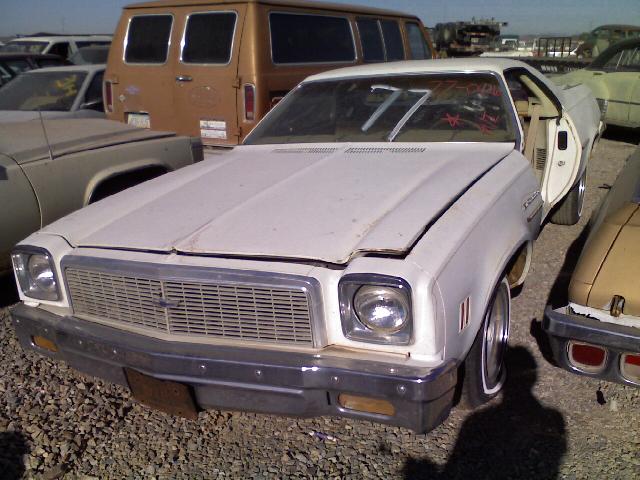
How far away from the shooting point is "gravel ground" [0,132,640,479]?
2449 millimetres

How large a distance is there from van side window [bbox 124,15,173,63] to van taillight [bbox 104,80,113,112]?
357 mm

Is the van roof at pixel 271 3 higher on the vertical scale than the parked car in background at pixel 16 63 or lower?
higher

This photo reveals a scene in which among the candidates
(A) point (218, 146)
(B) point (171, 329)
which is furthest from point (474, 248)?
(A) point (218, 146)

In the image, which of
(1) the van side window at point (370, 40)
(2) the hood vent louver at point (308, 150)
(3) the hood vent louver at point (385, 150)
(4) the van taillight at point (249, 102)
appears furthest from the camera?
(1) the van side window at point (370, 40)

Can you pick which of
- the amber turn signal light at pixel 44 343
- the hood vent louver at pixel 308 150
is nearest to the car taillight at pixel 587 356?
the hood vent louver at pixel 308 150

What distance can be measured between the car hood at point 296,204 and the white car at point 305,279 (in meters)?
0.01

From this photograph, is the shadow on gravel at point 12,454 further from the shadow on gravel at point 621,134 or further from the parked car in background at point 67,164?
the shadow on gravel at point 621,134

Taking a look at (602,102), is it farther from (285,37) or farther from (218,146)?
(218,146)

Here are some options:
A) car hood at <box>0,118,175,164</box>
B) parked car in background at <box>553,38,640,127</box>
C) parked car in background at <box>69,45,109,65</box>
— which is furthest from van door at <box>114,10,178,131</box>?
parked car in background at <box>553,38,640,127</box>

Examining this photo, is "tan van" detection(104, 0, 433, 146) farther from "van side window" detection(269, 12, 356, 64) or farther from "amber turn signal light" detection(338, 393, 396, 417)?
"amber turn signal light" detection(338, 393, 396, 417)

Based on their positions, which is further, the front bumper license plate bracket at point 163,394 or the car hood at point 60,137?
the car hood at point 60,137

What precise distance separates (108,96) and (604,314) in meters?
5.84

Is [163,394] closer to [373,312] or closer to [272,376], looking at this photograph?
[272,376]

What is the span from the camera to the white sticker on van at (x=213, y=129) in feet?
19.6
